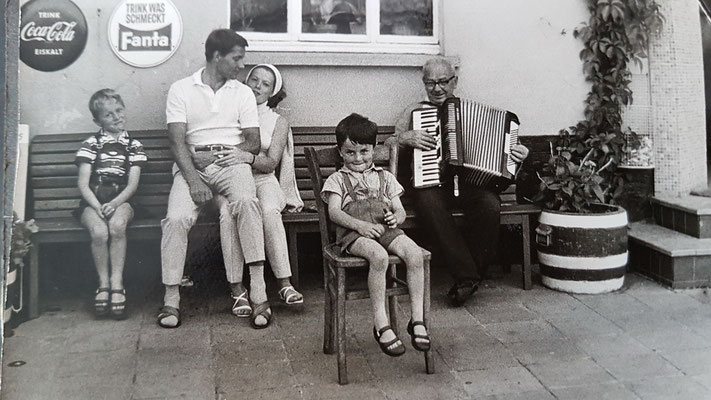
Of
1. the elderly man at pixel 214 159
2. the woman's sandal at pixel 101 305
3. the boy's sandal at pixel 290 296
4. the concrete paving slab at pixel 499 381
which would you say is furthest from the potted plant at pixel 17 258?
the concrete paving slab at pixel 499 381

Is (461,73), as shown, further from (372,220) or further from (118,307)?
(118,307)

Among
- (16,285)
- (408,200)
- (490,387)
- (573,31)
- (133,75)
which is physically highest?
(573,31)

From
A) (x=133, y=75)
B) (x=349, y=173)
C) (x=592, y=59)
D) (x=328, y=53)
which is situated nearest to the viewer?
(x=349, y=173)

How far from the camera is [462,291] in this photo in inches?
171

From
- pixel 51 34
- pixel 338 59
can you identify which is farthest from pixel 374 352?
pixel 51 34

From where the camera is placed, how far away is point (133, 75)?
15.2 ft

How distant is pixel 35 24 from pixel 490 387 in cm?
303

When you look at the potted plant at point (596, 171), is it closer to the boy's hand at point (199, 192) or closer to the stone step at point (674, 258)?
the stone step at point (674, 258)

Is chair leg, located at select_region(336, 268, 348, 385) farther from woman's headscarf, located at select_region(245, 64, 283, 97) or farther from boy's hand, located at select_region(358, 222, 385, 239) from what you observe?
woman's headscarf, located at select_region(245, 64, 283, 97)

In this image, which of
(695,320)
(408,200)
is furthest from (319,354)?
(695,320)

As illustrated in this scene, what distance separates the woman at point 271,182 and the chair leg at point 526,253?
1.47 metres

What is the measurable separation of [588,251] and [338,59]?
2095mm

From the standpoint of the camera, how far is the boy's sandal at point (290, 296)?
426 cm

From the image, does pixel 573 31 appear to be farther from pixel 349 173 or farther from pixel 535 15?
pixel 349 173
